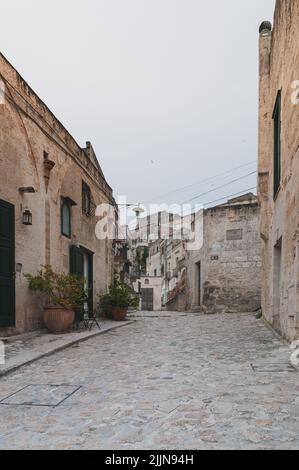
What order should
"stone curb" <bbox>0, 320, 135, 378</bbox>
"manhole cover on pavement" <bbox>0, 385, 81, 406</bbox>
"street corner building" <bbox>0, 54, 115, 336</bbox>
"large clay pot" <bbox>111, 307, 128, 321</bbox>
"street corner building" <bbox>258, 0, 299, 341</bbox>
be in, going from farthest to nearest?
1. "large clay pot" <bbox>111, 307, 128, 321</bbox>
2. "street corner building" <bbox>0, 54, 115, 336</bbox>
3. "street corner building" <bbox>258, 0, 299, 341</bbox>
4. "stone curb" <bbox>0, 320, 135, 378</bbox>
5. "manhole cover on pavement" <bbox>0, 385, 81, 406</bbox>

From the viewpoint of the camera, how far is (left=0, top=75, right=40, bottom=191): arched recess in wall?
26.3ft

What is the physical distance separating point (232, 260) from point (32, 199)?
35.9 ft

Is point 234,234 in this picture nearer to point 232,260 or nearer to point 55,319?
point 232,260

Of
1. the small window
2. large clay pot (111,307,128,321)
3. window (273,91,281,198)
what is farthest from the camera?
large clay pot (111,307,128,321)

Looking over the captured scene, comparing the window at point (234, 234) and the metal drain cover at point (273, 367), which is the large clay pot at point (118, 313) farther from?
the metal drain cover at point (273, 367)

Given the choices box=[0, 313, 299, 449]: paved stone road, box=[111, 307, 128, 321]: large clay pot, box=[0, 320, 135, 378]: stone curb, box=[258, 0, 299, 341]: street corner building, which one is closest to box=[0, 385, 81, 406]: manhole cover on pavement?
box=[0, 313, 299, 449]: paved stone road

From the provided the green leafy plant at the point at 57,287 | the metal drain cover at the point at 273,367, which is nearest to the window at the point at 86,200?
the green leafy plant at the point at 57,287

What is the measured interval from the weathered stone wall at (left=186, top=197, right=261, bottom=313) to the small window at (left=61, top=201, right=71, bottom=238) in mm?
8625

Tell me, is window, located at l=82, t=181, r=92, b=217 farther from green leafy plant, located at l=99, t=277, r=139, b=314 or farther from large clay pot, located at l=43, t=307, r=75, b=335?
large clay pot, located at l=43, t=307, r=75, b=335

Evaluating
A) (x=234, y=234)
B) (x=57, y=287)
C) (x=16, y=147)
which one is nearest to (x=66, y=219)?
(x=57, y=287)

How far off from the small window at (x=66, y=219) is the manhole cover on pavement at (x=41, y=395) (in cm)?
641
